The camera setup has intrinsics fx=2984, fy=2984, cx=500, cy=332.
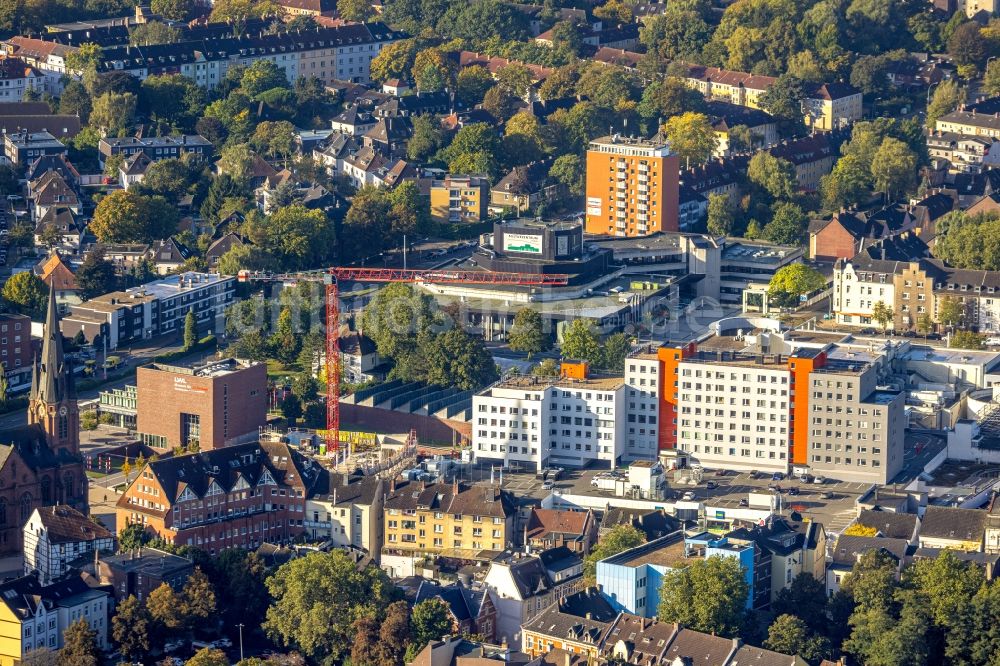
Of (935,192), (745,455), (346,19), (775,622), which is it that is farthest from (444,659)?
(346,19)

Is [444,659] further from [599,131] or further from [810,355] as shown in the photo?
[599,131]

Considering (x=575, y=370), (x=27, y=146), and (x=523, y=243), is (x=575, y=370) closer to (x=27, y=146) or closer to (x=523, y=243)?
(x=523, y=243)

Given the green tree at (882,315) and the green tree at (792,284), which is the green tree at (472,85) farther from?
the green tree at (882,315)

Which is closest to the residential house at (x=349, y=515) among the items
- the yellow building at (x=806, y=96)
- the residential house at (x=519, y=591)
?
the residential house at (x=519, y=591)

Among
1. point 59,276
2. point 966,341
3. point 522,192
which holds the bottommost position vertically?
point 966,341

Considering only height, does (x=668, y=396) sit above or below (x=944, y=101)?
below

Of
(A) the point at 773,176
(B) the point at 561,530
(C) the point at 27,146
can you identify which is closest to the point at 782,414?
(B) the point at 561,530

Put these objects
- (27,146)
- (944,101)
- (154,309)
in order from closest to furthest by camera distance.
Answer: (154,309), (27,146), (944,101)
